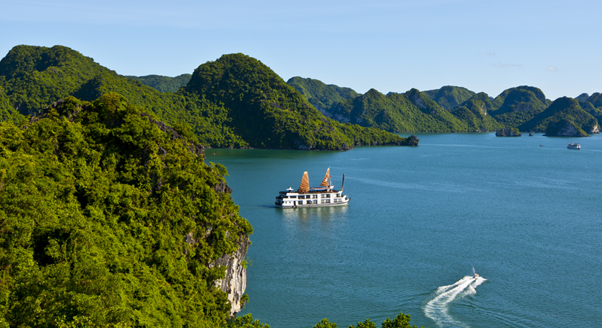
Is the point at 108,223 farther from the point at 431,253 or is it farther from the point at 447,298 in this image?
the point at 431,253

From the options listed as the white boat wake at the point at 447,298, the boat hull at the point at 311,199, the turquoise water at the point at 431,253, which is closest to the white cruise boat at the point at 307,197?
the boat hull at the point at 311,199

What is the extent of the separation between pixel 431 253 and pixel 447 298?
44.2 ft

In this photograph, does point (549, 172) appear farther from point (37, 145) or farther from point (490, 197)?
point (37, 145)

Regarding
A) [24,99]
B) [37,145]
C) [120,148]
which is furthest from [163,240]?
[24,99]

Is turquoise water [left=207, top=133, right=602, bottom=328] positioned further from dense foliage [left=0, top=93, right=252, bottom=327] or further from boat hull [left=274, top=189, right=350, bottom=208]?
dense foliage [left=0, top=93, right=252, bottom=327]

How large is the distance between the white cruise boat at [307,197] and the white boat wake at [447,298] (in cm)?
3974

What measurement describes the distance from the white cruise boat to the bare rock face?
124 ft

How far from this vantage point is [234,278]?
4619 centimetres

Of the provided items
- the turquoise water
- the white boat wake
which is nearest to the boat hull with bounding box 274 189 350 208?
the turquoise water

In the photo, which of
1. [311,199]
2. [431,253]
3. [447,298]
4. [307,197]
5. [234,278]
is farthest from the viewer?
[311,199]

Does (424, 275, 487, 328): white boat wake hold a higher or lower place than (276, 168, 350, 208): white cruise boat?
lower

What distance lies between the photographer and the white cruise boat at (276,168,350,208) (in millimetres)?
86750

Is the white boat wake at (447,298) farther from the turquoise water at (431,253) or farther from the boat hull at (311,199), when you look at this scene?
the boat hull at (311,199)

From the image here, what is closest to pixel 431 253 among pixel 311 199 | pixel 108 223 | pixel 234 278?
pixel 234 278
